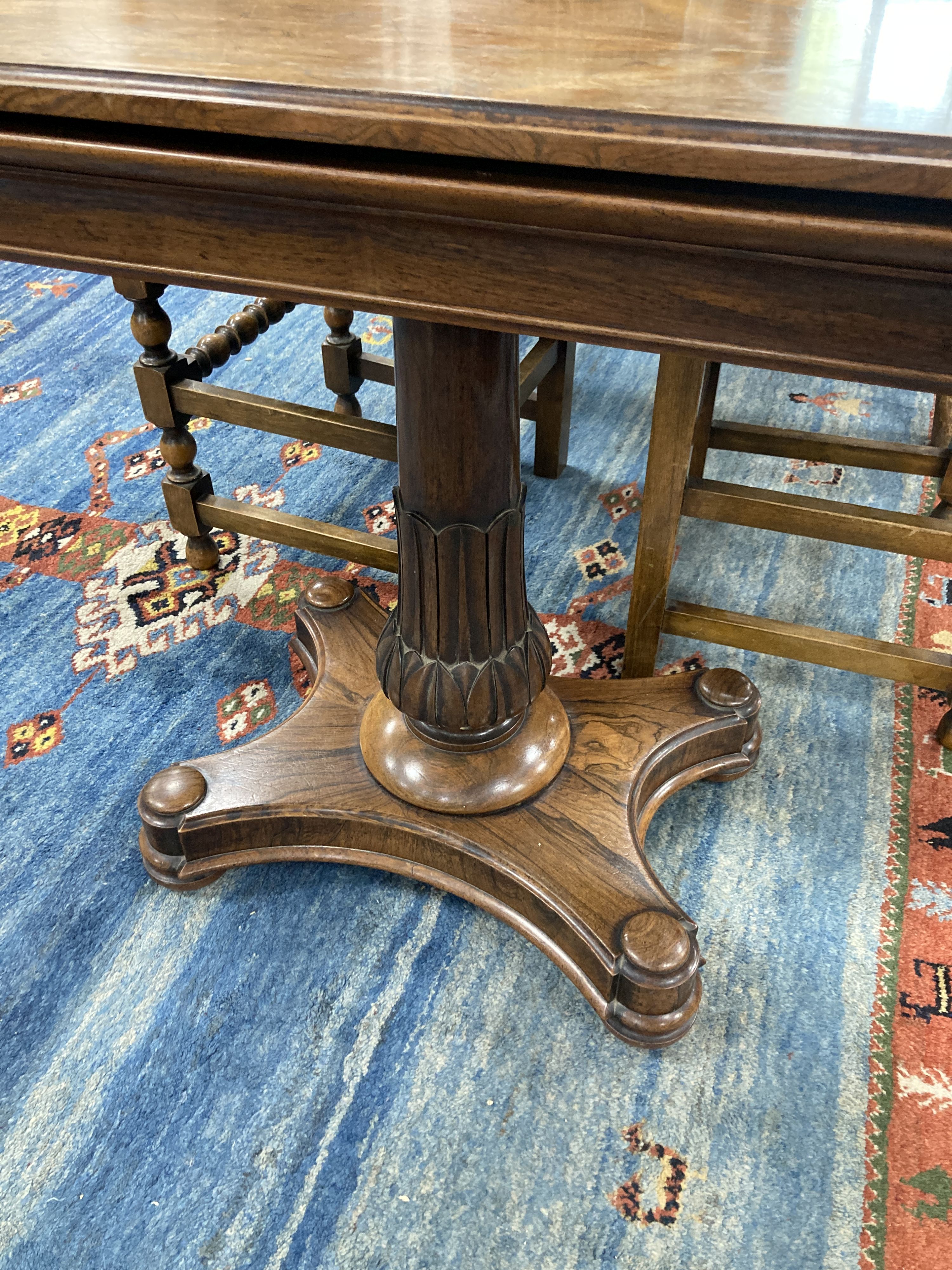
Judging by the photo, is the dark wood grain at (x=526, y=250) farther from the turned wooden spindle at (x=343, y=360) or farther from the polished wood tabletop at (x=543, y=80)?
the turned wooden spindle at (x=343, y=360)

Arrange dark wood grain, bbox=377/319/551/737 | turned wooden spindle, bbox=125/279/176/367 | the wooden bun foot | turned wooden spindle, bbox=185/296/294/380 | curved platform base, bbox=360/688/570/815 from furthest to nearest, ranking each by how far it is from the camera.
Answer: turned wooden spindle, bbox=185/296/294/380, turned wooden spindle, bbox=125/279/176/367, the wooden bun foot, curved platform base, bbox=360/688/570/815, dark wood grain, bbox=377/319/551/737

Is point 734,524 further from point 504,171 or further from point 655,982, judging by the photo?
point 504,171

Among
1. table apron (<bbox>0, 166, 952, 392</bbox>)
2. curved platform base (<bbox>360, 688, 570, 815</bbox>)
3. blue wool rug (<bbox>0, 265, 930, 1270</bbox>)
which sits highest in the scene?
table apron (<bbox>0, 166, 952, 392</bbox>)

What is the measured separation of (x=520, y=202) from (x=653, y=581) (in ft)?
2.82

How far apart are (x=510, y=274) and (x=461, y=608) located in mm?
511

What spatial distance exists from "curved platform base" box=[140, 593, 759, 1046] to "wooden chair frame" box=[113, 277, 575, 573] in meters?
0.32

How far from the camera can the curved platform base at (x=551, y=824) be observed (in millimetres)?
975

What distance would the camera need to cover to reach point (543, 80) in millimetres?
502

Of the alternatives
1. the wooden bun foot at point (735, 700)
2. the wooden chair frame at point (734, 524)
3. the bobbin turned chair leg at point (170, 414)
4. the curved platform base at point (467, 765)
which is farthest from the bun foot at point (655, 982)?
the bobbin turned chair leg at point (170, 414)

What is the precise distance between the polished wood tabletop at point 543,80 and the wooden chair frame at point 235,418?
2.28 ft

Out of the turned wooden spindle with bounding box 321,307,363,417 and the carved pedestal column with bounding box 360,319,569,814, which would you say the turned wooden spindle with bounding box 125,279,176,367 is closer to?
the turned wooden spindle with bounding box 321,307,363,417

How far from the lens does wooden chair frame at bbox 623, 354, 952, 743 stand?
113 centimetres

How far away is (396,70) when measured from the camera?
1.70 ft

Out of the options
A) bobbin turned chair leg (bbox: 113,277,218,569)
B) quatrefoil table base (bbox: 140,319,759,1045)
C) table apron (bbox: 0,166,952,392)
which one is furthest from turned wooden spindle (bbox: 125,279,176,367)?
table apron (bbox: 0,166,952,392)
